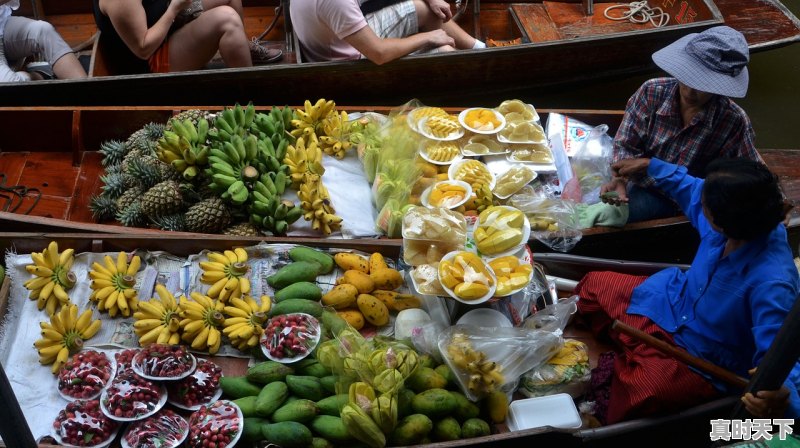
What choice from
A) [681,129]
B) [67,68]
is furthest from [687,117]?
[67,68]

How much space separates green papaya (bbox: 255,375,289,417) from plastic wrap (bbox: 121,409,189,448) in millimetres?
261

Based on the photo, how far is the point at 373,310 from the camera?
2.83 metres

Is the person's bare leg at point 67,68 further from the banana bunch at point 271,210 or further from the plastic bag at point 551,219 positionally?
the plastic bag at point 551,219

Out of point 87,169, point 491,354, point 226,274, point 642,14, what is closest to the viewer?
point 491,354

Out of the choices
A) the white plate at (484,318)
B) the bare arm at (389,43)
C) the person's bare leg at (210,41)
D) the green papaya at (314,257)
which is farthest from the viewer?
the person's bare leg at (210,41)

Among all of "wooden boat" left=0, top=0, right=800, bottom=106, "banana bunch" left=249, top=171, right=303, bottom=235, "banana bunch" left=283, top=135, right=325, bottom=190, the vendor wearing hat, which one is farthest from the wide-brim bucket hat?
"banana bunch" left=249, top=171, right=303, bottom=235

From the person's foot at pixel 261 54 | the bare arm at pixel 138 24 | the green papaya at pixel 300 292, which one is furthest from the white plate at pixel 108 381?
the person's foot at pixel 261 54

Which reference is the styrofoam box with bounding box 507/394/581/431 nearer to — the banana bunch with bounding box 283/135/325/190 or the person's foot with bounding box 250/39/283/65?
the banana bunch with bounding box 283/135/325/190

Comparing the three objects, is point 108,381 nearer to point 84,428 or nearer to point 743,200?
point 84,428

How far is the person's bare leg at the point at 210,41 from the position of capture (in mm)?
4199

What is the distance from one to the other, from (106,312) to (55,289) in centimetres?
22

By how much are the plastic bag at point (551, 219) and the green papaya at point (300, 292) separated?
3.69 feet

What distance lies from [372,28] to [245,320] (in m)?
2.24

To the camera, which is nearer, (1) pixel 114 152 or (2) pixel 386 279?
(2) pixel 386 279
